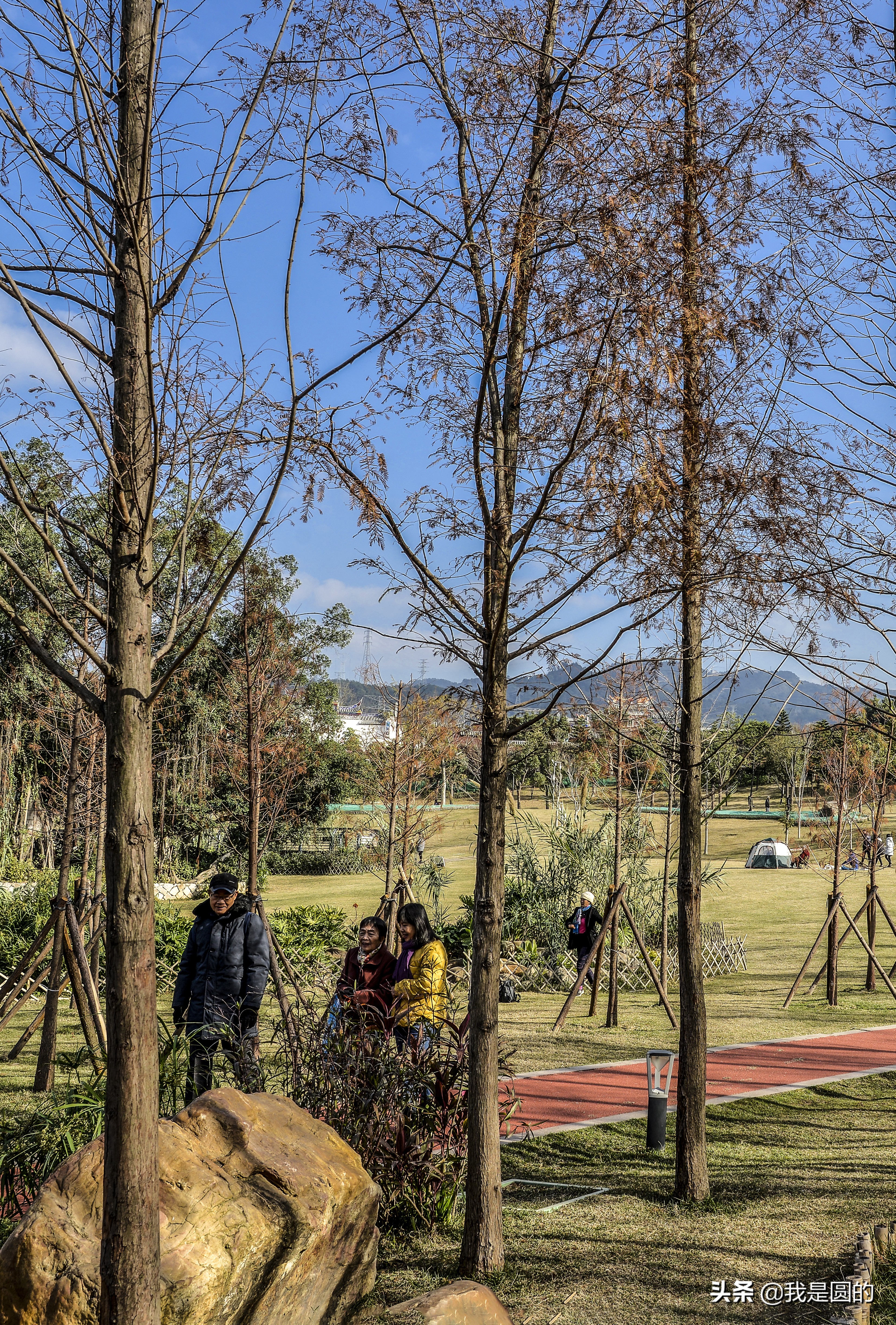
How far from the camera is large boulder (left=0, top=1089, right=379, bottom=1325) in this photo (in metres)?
3.59

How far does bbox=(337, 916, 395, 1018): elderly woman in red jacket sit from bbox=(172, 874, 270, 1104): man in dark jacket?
581 millimetres

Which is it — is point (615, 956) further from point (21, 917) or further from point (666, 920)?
point (21, 917)

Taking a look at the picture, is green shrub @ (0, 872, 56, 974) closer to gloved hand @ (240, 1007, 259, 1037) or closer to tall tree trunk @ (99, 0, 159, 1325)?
gloved hand @ (240, 1007, 259, 1037)

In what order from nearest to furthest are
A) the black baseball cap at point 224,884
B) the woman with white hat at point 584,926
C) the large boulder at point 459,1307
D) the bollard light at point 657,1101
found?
1. the large boulder at point 459,1307
2. the black baseball cap at point 224,884
3. the bollard light at point 657,1101
4. the woman with white hat at point 584,926

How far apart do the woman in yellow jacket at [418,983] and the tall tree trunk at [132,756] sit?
312 cm

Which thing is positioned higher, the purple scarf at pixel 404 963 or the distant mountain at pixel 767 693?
the distant mountain at pixel 767 693

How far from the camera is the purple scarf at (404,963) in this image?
6.43 metres

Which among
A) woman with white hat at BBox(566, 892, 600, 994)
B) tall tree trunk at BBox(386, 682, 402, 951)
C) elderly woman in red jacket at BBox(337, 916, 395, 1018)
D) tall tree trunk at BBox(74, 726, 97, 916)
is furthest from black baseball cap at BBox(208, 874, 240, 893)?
woman with white hat at BBox(566, 892, 600, 994)

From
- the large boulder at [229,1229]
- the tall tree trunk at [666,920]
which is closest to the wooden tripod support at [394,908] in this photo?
the tall tree trunk at [666,920]

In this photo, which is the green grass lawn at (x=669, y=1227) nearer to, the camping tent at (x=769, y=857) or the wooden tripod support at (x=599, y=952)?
the wooden tripod support at (x=599, y=952)

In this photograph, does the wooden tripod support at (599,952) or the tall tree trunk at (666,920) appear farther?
the tall tree trunk at (666,920)

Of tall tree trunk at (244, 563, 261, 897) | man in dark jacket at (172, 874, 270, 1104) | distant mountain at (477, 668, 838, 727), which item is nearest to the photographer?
distant mountain at (477, 668, 838, 727)

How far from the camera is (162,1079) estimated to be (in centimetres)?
576

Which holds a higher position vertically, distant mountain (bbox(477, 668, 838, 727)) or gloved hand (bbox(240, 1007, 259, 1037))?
distant mountain (bbox(477, 668, 838, 727))
